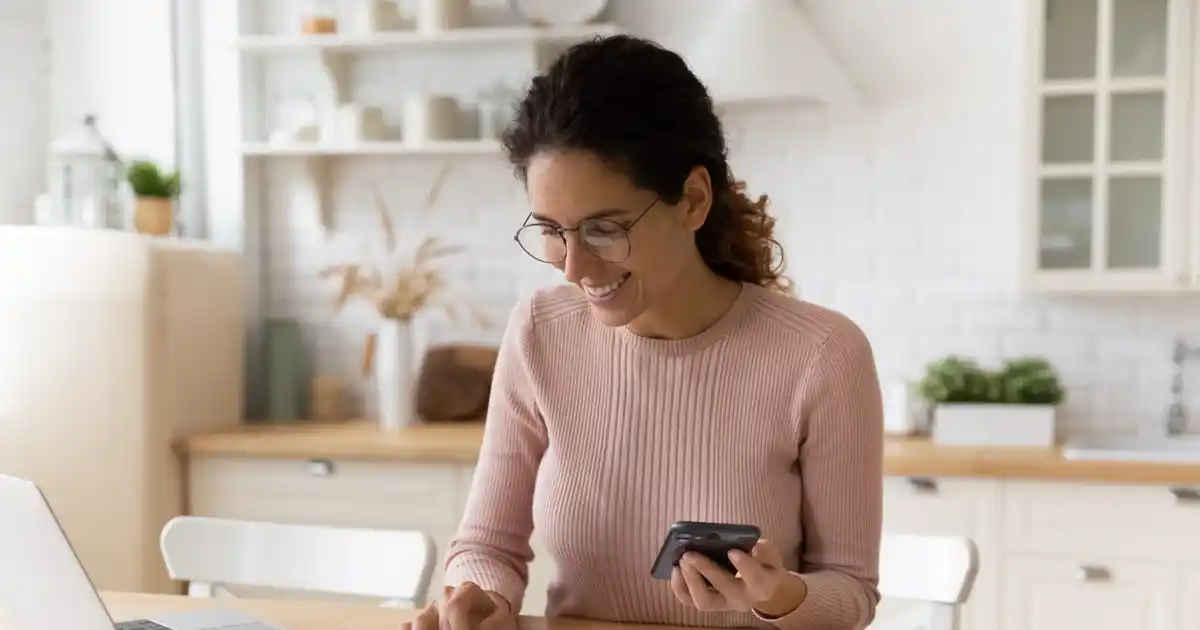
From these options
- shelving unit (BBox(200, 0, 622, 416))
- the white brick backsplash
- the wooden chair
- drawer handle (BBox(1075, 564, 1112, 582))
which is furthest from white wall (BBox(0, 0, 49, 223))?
drawer handle (BBox(1075, 564, 1112, 582))

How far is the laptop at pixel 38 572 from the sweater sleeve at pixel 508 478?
51 cm

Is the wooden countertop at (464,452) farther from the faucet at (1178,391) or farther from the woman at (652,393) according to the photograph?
the woman at (652,393)

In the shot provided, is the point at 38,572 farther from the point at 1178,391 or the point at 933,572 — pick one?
the point at 1178,391

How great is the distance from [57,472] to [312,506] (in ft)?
2.05

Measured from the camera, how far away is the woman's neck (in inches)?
65.9

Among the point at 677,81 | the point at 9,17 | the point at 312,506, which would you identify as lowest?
the point at 312,506

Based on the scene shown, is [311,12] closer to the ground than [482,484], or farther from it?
farther from it

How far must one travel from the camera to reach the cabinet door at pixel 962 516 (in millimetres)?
2793

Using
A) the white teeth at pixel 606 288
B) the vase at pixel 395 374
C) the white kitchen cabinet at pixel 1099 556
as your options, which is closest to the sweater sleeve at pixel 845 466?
the white teeth at pixel 606 288

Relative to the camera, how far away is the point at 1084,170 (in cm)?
297

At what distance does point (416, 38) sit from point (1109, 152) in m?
1.79

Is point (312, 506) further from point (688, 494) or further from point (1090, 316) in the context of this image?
point (1090, 316)

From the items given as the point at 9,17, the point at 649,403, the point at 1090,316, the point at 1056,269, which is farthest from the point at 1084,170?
the point at 9,17

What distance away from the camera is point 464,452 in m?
3.01
